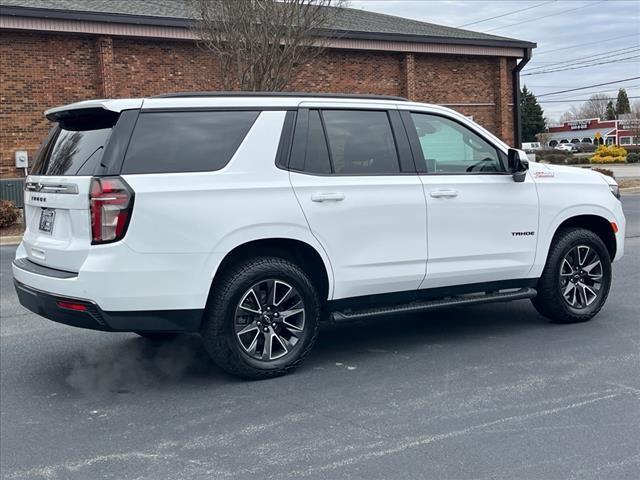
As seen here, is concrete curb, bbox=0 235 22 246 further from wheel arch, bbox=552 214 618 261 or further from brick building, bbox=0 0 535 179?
wheel arch, bbox=552 214 618 261

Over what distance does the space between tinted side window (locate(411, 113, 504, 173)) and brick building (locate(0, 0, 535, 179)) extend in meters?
18.1

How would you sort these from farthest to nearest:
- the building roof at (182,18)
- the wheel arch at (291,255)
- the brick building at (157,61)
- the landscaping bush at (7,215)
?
1. the brick building at (157,61)
2. the building roof at (182,18)
3. the landscaping bush at (7,215)
4. the wheel arch at (291,255)

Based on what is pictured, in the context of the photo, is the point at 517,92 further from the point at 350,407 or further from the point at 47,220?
the point at 350,407

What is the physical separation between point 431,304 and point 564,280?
4.79ft

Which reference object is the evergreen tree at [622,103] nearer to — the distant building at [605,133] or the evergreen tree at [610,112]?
the evergreen tree at [610,112]

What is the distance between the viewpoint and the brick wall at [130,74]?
73.7ft

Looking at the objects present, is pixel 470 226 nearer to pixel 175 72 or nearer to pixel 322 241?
pixel 322 241

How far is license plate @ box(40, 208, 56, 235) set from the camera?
18.2 ft

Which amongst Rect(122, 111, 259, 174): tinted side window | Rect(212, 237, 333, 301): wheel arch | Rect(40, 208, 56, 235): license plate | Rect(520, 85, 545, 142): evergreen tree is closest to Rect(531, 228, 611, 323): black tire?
Rect(212, 237, 333, 301): wheel arch

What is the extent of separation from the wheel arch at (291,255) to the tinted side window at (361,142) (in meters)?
0.64

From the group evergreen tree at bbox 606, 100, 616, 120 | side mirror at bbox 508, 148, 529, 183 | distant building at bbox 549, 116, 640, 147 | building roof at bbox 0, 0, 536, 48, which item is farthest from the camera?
evergreen tree at bbox 606, 100, 616, 120

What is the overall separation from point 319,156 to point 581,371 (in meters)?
2.43

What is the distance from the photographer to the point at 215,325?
546 cm

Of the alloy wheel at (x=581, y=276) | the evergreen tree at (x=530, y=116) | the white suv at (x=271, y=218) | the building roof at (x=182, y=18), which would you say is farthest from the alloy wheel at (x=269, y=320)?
the evergreen tree at (x=530, y=116)
